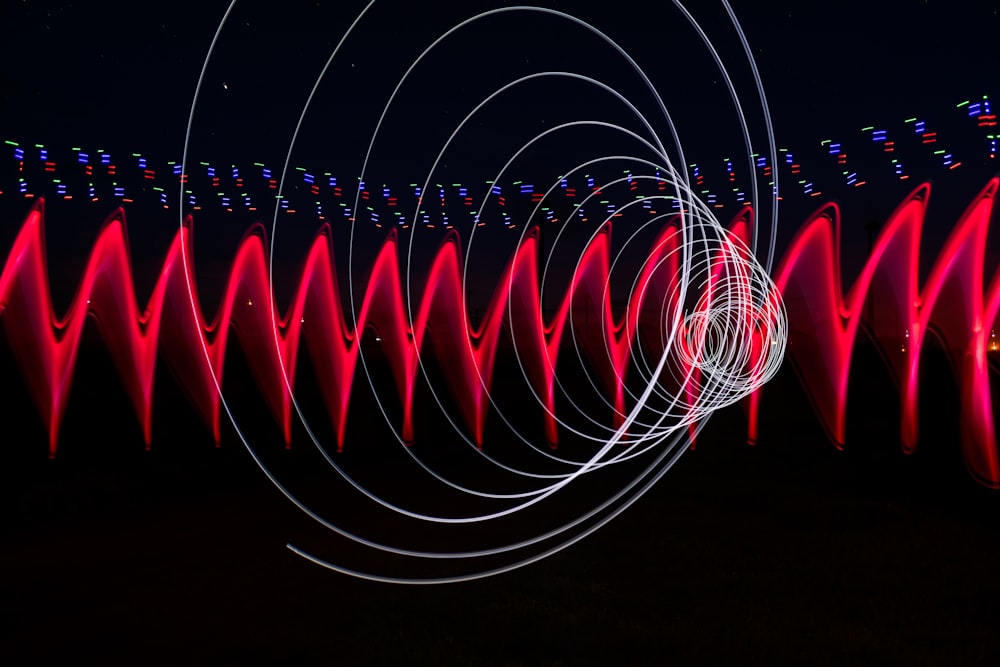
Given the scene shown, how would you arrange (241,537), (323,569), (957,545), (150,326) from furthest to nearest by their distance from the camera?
(150,326)
(241,537)
(957,545)
(323,569)

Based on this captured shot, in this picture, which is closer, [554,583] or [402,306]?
[554,583]

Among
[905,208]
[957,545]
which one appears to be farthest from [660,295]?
[957,545]

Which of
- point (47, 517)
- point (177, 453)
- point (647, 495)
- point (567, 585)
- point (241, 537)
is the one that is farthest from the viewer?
point (177, 453)

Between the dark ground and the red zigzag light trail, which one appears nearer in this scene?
the dark ground

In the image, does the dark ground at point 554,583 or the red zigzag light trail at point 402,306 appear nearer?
the dark ground at point 554,583

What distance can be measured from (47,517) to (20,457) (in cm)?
337

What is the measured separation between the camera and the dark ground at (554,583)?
4.89 m

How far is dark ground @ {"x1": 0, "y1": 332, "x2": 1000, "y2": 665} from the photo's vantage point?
4.89m

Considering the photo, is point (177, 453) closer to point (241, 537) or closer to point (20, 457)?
point (20, 457)

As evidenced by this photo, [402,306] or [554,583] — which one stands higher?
[402,306]

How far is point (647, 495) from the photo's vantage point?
9281 millimetres

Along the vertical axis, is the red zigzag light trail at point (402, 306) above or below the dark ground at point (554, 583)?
above

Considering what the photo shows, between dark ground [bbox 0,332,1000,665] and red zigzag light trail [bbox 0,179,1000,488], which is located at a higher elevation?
red zigzag light trail [bbox 0,179,1000,488]

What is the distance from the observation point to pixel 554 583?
6094mm
